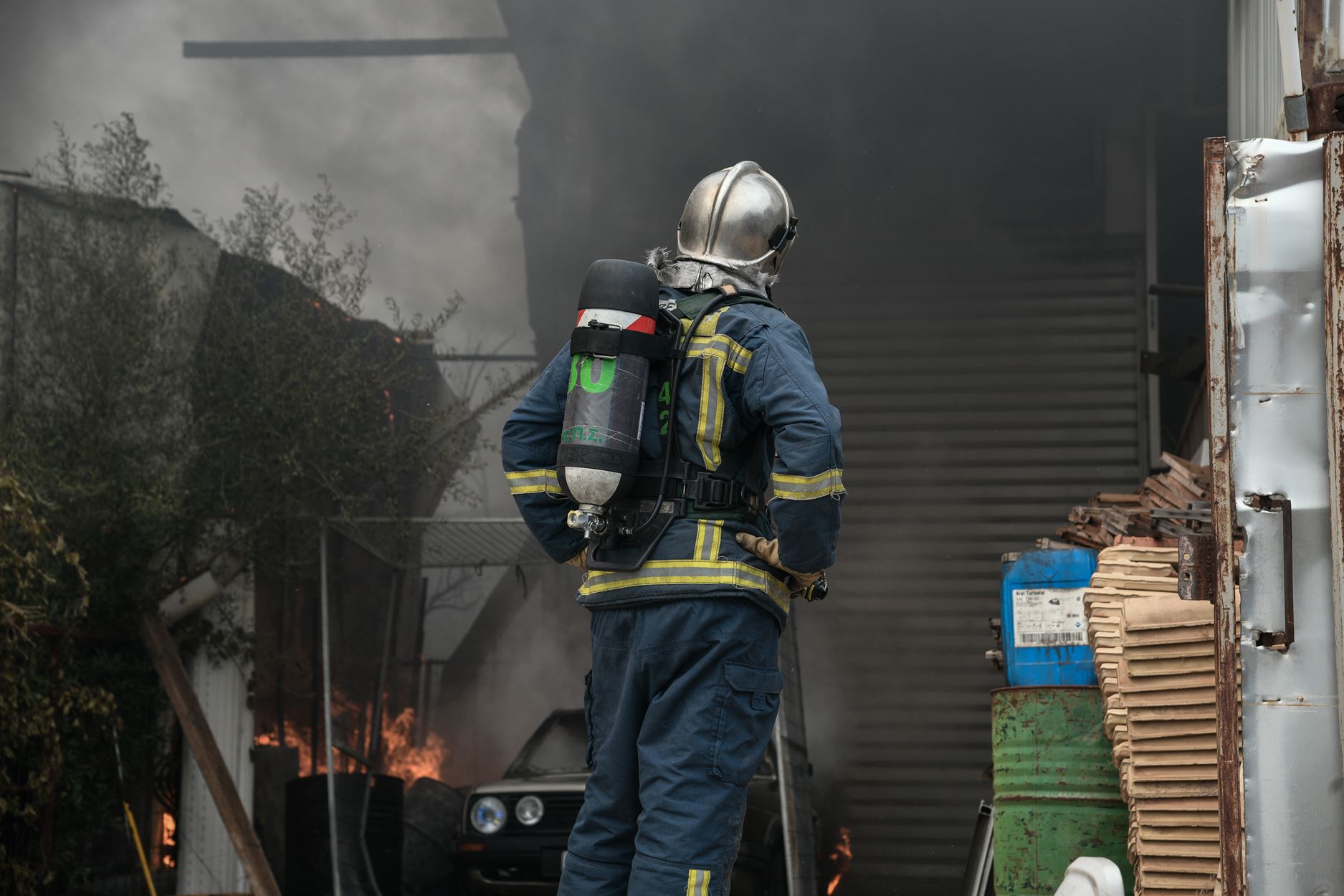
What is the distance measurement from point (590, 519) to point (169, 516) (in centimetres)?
415

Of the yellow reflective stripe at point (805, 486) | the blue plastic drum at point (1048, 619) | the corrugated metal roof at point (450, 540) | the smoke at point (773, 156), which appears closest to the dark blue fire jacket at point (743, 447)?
the yellow reflective stripe at point (805, 486)

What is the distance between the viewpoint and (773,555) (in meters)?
3.01

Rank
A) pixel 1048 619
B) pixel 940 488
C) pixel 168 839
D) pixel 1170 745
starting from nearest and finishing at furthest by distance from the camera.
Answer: pixel 1170 745 → pixel 1048 619 → pixel 168 839 → pixel 940 488

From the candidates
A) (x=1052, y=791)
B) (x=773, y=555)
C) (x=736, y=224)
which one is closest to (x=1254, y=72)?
(x=1052, y=791)

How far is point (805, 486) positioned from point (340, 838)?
4.65 meters

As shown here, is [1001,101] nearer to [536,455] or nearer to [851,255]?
[851,255]

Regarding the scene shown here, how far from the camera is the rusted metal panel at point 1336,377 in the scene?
2012mm

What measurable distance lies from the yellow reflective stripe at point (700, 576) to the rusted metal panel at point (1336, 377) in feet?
4.14

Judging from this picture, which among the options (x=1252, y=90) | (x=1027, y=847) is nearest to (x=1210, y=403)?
(x=1027, y=847)

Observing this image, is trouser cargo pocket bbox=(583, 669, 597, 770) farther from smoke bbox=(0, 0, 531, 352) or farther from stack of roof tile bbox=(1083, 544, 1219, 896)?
smoke bbox=(0, 0, 531, 352)

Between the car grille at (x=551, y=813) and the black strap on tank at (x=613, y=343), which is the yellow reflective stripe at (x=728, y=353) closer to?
the black strap on tank at (x=613, y=343)

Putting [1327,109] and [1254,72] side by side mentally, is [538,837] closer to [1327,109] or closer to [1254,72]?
[1254,72]

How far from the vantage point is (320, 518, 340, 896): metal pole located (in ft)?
21.5

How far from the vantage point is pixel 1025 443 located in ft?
27.9
